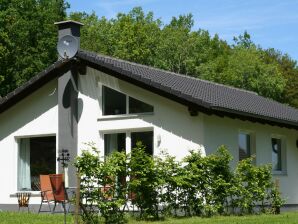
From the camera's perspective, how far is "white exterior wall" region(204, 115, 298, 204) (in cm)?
1612

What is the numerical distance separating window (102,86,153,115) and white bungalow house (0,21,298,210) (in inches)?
1.1

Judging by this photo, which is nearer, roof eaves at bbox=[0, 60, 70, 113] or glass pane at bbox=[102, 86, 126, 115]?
glass pane at bbox=[102, 86, 126, 115]

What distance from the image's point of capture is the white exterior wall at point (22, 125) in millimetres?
18609

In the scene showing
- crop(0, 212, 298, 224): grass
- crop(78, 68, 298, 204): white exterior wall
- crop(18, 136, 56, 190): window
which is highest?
crop(78, 68, 298, 204): white exterior wall

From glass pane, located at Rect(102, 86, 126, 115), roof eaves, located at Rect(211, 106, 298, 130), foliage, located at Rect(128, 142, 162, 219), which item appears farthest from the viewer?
glass pane, located at Rect(102, 86, 126, 115)

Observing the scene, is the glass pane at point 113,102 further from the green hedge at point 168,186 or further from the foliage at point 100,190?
the foliage at point 100,190

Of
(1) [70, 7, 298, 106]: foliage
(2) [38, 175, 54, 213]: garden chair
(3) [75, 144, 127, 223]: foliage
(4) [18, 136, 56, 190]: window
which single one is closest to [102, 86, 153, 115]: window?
(4) [18, 136, 56, 190]: window

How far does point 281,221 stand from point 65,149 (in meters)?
7.69

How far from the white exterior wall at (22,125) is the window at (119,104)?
188cm

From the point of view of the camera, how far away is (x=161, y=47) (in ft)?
174

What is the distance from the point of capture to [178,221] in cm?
1240

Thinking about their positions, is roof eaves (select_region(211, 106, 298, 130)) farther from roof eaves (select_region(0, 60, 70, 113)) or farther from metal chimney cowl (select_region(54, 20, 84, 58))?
metal chimney cowl (select_region(54, 20, 84, 58))

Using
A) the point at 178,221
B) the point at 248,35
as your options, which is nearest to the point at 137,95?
the point at 178,221

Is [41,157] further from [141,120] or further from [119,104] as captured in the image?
[141,120]
